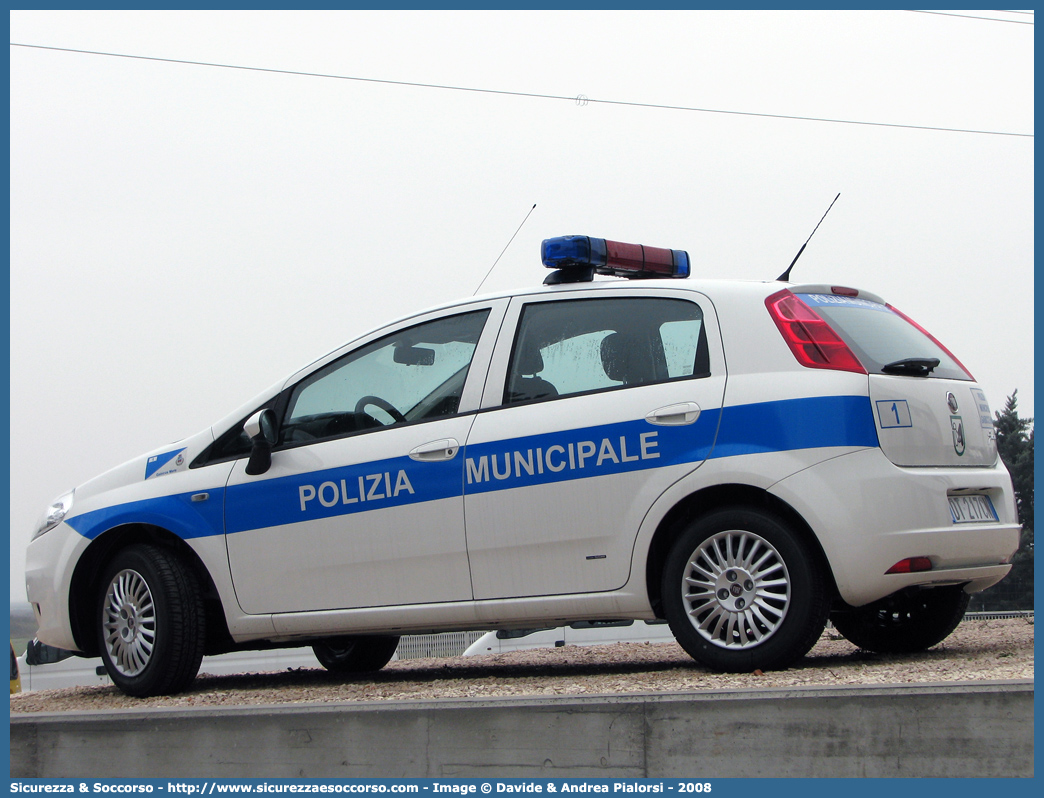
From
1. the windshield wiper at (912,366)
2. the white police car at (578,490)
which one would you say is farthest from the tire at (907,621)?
the windshield wiper at (912,366)

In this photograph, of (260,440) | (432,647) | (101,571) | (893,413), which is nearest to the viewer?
(893,413)

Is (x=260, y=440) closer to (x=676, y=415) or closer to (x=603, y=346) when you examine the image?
(x=603, y=346)

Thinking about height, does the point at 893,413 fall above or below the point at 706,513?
above

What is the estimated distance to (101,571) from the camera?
20.8 feet

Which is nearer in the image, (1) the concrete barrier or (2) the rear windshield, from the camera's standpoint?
(1) the concrete barrier

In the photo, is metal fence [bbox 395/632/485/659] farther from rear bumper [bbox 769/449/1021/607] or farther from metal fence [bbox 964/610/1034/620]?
rear bumper [bbox 769/449/1021/607]

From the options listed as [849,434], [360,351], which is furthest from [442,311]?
[849,434]

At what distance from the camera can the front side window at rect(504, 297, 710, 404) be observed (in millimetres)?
5113

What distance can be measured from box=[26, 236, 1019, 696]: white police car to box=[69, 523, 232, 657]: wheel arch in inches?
0.6

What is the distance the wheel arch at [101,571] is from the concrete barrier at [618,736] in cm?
178

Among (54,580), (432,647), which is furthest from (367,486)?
(432,647)

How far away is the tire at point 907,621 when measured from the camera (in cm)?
592

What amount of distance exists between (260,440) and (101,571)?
1240mm

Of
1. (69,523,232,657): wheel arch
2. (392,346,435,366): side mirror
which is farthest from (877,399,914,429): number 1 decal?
(69,523,232,657): wheel arch
